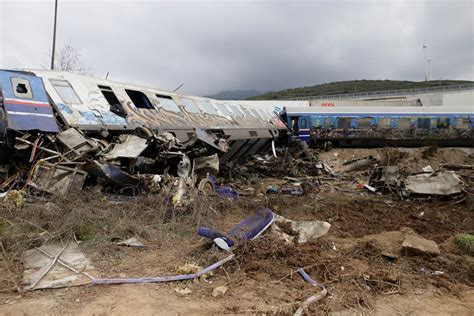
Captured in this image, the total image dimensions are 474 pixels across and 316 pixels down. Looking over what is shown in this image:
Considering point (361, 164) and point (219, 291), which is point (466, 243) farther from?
point (361, 164)

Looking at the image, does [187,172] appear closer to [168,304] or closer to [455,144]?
[168,304]

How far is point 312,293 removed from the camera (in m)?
4.15

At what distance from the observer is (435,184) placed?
415 inches

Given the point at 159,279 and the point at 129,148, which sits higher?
the point at 129,148

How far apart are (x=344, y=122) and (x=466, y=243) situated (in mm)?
20514

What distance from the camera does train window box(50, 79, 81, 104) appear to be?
9352mm

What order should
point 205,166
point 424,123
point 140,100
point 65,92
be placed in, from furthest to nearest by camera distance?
point 424,123 → point 140,100 → point 205,166 → point 65,92

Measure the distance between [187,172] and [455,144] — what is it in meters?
23.4

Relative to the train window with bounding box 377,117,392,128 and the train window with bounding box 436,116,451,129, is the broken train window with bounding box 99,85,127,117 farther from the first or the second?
the train window with bounding box 436,116,451,129

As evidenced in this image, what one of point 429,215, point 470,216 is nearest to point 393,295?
point 429,215

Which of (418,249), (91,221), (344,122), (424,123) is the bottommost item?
(418,249)

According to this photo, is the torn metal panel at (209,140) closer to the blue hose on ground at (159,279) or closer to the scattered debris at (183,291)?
the blue hose on ground at (159,279)

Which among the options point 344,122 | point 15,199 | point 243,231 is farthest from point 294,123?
point 15,199

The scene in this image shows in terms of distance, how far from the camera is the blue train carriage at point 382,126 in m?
25.5
